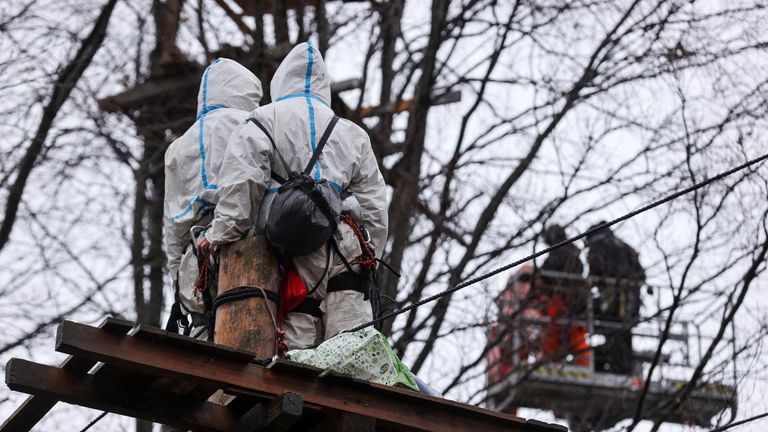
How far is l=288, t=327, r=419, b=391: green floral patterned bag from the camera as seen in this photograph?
572cm

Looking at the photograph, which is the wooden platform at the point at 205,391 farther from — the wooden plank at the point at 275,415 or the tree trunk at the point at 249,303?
the tree trunk at the point at 249,303

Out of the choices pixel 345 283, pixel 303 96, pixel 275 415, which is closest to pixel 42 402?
pixel 275 415

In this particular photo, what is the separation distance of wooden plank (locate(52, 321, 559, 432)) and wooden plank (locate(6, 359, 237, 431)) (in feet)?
0.98

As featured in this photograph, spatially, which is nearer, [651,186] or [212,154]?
[212,154]

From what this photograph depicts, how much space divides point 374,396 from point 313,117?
173 centimetres

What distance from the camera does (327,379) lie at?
18.0 ft

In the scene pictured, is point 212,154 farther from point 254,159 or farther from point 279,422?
point 279,422

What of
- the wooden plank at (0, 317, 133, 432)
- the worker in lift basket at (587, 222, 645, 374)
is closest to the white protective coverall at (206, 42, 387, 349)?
the wooden plank at (0, 317, 133, 432)

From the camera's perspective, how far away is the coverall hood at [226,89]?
290 inches

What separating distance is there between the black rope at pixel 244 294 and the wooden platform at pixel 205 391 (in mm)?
619

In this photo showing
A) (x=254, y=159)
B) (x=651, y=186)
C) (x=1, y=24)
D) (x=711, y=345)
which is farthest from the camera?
(x=651, y=186)

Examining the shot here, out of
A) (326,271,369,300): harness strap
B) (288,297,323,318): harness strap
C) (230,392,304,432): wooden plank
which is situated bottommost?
(230,392,304,432): wooden plank

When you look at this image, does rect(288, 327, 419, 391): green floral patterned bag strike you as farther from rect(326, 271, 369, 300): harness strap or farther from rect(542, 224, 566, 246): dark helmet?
rect(542, 224, 566, 246): dark helmet

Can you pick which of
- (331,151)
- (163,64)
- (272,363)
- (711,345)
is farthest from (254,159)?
(163,64)
